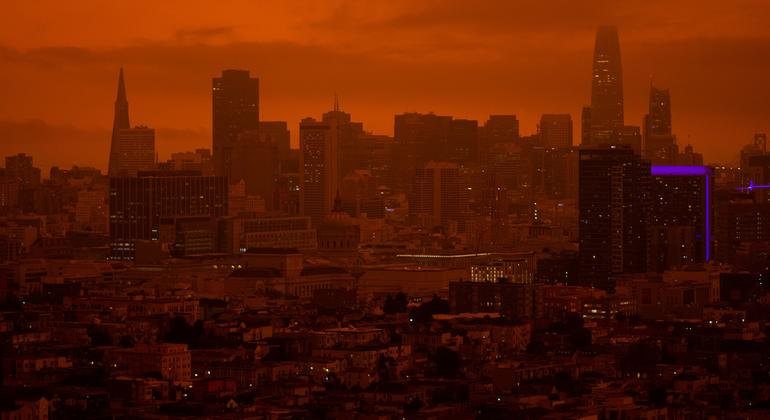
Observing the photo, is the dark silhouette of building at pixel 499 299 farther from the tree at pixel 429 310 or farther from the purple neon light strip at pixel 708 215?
the purple neon light strip at pixel 708 215

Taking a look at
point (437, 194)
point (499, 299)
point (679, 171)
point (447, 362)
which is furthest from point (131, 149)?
point (447, 362)

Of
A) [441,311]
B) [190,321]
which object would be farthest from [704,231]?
[190,321]

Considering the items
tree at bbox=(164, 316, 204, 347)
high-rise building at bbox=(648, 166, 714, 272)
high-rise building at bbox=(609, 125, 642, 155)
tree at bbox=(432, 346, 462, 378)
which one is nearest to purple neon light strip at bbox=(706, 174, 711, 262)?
high-rise building at bbox=(648, 166, 714, 272)

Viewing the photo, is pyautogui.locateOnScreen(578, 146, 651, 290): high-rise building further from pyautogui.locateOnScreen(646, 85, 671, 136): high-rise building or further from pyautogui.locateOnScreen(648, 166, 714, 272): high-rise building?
pyautogui.locateOnScreen(646, 85, 671, 136): high-rise building

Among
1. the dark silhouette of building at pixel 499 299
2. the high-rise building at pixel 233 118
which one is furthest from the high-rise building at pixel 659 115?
the dark silhouette of building at pixel 499 299

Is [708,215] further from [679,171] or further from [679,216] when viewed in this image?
[679,216]

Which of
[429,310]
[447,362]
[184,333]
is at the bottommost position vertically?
[447,362]
